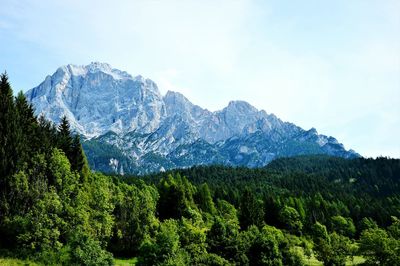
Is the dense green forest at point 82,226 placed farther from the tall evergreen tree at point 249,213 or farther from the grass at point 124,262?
the tall evergreen tree at point 249,213

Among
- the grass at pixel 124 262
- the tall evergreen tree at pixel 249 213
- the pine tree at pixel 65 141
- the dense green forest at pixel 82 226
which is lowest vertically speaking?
the grass at pixel 124 262

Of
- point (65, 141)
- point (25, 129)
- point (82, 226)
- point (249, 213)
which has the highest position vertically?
point (65, 141)

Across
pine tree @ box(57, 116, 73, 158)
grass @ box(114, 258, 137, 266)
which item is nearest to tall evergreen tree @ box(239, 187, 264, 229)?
grass @ box(114, 258, 137, 266)

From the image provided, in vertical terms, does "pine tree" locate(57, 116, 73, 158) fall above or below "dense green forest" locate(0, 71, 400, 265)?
above

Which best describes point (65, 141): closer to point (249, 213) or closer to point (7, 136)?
point (7, 136)

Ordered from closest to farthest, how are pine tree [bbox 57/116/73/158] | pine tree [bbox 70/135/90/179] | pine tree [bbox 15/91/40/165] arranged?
pine tree [bbox 15/91/40/165]
pine tree [bbox 57/116/73/158]
pine tree [bbox 70/135/90/179]

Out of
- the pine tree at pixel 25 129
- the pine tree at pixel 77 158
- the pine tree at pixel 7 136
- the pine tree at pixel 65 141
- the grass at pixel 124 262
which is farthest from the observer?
the pine tree at pixel 77 158

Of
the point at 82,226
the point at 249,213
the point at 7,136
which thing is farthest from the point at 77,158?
the point at 249,213

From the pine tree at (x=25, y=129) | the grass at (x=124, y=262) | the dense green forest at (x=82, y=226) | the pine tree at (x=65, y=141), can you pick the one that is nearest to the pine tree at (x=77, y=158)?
the dense green forest at (x=82, y=226)

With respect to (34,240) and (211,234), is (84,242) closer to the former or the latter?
(34,240)

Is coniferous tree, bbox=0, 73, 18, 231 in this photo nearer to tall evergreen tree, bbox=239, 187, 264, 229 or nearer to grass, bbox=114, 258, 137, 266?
grass, bbox=114, 258, 137, 266

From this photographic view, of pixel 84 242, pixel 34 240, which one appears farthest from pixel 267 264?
pixel 34 240

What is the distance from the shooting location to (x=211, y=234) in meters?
62.2

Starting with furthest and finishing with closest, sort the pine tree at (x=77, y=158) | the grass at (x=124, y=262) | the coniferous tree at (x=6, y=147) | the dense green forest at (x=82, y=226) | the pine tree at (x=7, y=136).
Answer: the pine tree at (x=77, y=158) < the grass at (x=124, y=262) < the pine tree at (x=7, y=136) < the coniferous tree at (x=6, y=147) < the dense green forest at (x=82, y=226)
